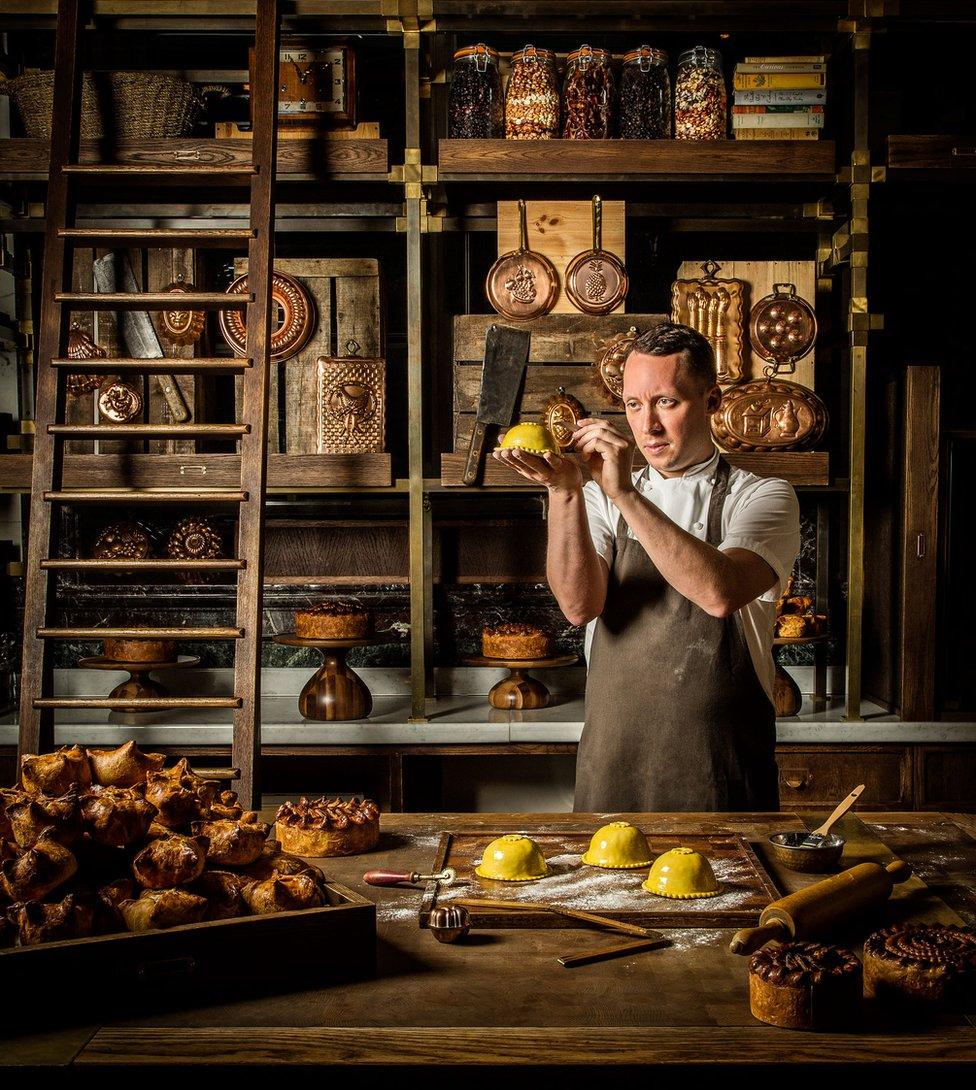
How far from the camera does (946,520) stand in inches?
150

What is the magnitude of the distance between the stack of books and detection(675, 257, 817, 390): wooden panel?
444 millimetres

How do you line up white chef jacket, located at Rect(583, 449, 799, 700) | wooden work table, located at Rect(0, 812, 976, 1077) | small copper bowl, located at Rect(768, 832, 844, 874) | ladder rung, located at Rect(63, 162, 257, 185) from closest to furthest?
wooden work table, located at Rect(0, 812, 976, 1077) < small copper bowl, located at Rect(768, 832, 844, 874) < white chef jacket, located at Rect(583, 449, 799, 700) < ladder rung, located at Rect(63, 162, 257, 185)

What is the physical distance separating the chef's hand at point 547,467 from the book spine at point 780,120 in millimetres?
1880

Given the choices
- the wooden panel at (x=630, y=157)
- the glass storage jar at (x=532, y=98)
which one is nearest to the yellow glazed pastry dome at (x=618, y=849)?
the wooden panel at (x=630, y=157)

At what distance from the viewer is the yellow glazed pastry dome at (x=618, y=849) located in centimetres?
193

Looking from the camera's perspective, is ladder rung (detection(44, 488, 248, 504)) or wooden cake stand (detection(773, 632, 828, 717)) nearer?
ladder rung (detection(44, 488, 248, 504))

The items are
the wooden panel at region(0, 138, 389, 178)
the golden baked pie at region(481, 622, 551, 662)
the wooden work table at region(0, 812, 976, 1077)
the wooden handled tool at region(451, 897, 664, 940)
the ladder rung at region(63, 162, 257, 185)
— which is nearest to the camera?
the wooden work table at region(0, 812, 976, 1077)

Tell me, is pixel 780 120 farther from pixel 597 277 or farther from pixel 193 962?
pixel 193 962

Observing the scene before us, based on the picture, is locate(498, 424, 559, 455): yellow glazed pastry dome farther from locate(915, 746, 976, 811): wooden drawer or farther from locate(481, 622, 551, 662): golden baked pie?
locate(915, 746, 976, 811): wooden drawer

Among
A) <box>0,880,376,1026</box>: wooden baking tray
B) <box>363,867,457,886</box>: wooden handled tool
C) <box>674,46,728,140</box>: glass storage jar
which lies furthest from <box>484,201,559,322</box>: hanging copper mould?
<box>0,880,376,1026</box>: wooden baking tray

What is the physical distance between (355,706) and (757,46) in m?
2.97

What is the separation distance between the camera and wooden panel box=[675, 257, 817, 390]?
13.2 feet

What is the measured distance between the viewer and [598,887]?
1835 millimetres

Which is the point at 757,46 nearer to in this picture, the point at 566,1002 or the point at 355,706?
the point at 355,706
